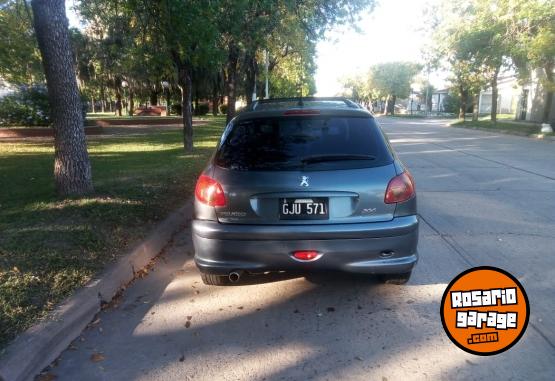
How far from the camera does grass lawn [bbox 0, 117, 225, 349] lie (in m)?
3.60

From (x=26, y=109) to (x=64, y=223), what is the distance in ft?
56.9

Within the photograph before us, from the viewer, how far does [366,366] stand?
9.55 ft

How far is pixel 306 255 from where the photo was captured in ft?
11.4

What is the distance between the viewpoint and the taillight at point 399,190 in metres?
3.50

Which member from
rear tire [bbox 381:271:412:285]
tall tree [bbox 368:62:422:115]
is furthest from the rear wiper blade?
tall tree [bbox 368:62:422:115]

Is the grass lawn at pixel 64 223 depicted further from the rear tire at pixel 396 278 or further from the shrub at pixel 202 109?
the shrub at pixel 202 109

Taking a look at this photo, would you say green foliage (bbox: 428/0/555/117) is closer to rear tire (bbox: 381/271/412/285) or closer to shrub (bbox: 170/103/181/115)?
rear tire (bbox: 381/271/412/285)

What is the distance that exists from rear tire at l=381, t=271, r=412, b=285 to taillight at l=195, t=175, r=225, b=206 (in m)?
1.64

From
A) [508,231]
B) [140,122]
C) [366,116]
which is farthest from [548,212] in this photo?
[140,122]

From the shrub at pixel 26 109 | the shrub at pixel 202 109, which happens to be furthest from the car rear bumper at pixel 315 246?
the shrub at pixel 202 109

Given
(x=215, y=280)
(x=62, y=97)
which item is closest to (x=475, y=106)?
(x=62, y=97)

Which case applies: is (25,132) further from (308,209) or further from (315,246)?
(315,246)

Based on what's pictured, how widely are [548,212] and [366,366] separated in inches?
210

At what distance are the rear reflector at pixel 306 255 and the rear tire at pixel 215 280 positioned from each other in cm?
88
